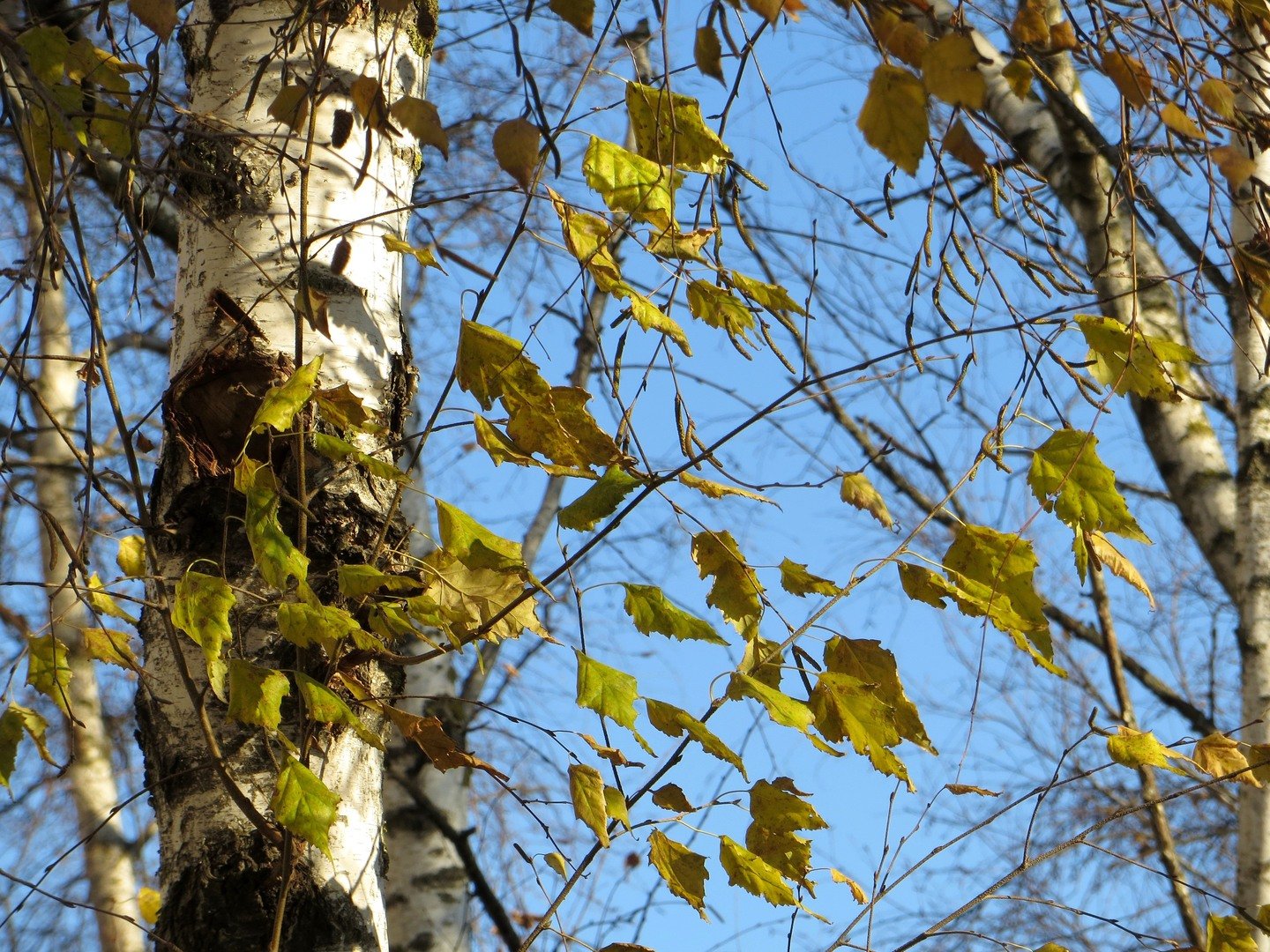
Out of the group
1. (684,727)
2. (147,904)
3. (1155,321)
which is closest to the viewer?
(684,727)

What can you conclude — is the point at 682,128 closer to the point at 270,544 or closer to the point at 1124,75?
the point at 1124,75

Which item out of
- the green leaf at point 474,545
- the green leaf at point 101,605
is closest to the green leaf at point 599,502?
the green leaf at point 474,545

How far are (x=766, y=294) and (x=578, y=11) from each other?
38 cm

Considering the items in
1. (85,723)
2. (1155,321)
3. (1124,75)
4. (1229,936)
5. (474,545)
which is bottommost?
(1229,936)

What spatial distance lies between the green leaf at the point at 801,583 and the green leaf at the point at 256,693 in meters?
0.53

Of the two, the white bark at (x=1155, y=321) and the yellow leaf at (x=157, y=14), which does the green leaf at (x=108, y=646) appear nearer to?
the yellow leaf at (x=157, y=14)

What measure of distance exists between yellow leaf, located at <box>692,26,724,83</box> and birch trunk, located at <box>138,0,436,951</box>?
1.04 feet

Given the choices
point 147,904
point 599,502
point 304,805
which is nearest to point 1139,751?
point 599,502

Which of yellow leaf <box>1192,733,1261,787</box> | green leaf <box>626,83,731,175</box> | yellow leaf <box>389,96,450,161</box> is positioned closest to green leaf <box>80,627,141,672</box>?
yellow leaf <box>389,96,450,161</box>

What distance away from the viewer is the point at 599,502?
3.76 feet

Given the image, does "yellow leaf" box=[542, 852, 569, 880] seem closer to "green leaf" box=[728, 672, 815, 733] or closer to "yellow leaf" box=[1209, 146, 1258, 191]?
"green leaf" box=[728, 672, 815, 733]

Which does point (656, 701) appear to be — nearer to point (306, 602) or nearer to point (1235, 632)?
point (306, 602)

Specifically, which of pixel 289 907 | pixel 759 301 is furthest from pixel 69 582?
pixel 759 301

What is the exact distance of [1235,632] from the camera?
2410 millimetres
